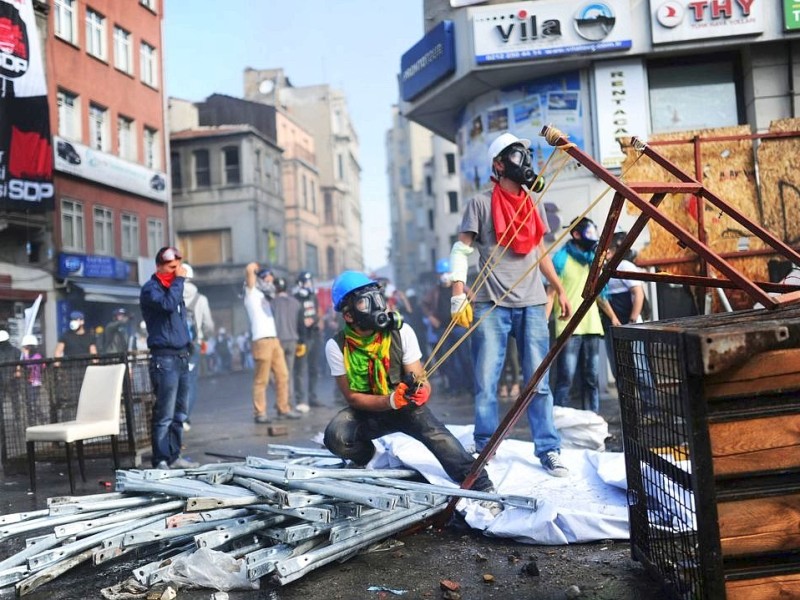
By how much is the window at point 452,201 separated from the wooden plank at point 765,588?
5120cm

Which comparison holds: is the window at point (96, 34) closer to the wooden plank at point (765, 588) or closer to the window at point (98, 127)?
the window at point (98, 127)

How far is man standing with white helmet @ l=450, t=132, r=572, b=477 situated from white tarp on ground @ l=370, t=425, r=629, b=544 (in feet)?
0.67

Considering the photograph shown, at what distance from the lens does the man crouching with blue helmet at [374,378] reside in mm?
4484

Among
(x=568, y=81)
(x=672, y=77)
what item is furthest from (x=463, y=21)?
(x=672, y=77)

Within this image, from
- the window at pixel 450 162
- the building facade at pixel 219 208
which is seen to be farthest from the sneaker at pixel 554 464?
the window at pixel 450 162

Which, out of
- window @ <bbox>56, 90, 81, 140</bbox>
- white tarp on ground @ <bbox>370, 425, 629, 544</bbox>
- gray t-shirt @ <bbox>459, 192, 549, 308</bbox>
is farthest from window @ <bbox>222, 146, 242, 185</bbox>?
gray t-shirt @ <bbox>459, 192, 549, 308</bbox>

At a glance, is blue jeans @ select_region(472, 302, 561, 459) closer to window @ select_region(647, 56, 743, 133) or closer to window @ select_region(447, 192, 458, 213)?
window @ select_region(647, 56, 743, 133)

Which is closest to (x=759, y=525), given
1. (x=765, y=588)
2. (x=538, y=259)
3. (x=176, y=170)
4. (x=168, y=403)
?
(x=765, y=588)

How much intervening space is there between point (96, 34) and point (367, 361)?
983 inches

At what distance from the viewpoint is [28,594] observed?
355 cm

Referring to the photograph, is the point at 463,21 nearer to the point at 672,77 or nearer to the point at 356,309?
the point at 672,77

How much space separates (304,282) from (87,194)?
15.8 metres

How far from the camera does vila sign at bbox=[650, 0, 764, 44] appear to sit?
10.8 meters

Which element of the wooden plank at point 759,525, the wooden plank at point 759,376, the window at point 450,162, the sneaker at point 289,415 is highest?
the window at point 450,162
